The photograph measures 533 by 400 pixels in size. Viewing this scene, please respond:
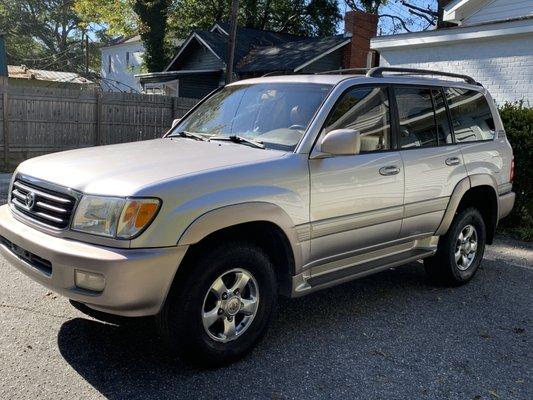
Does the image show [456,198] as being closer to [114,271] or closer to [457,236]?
[457,236]

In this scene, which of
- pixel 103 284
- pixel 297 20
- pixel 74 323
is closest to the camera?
pixel 103 284

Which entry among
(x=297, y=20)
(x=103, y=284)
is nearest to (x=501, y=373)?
(x=103, y=284)

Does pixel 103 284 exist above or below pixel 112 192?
below

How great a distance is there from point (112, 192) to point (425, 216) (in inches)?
110

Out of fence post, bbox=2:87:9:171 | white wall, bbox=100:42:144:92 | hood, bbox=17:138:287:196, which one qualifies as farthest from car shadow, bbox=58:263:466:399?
white wall, bbox=100:42:144:92

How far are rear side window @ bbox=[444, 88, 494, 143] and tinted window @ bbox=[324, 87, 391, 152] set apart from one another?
3.41 ft

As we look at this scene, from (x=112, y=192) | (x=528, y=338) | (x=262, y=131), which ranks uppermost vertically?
(x=262, y=131)

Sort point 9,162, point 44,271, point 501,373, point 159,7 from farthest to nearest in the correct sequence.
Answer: point 159,7
point 9,162
point 501,373
point 44,271

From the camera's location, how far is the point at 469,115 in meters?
5.28

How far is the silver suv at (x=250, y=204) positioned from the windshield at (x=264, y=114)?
0.01 metres

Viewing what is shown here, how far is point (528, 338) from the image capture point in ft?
13.8

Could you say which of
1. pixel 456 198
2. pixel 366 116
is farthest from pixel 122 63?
pixel 366 116

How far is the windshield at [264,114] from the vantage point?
3951 mm

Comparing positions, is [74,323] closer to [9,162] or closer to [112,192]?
[112,192]
